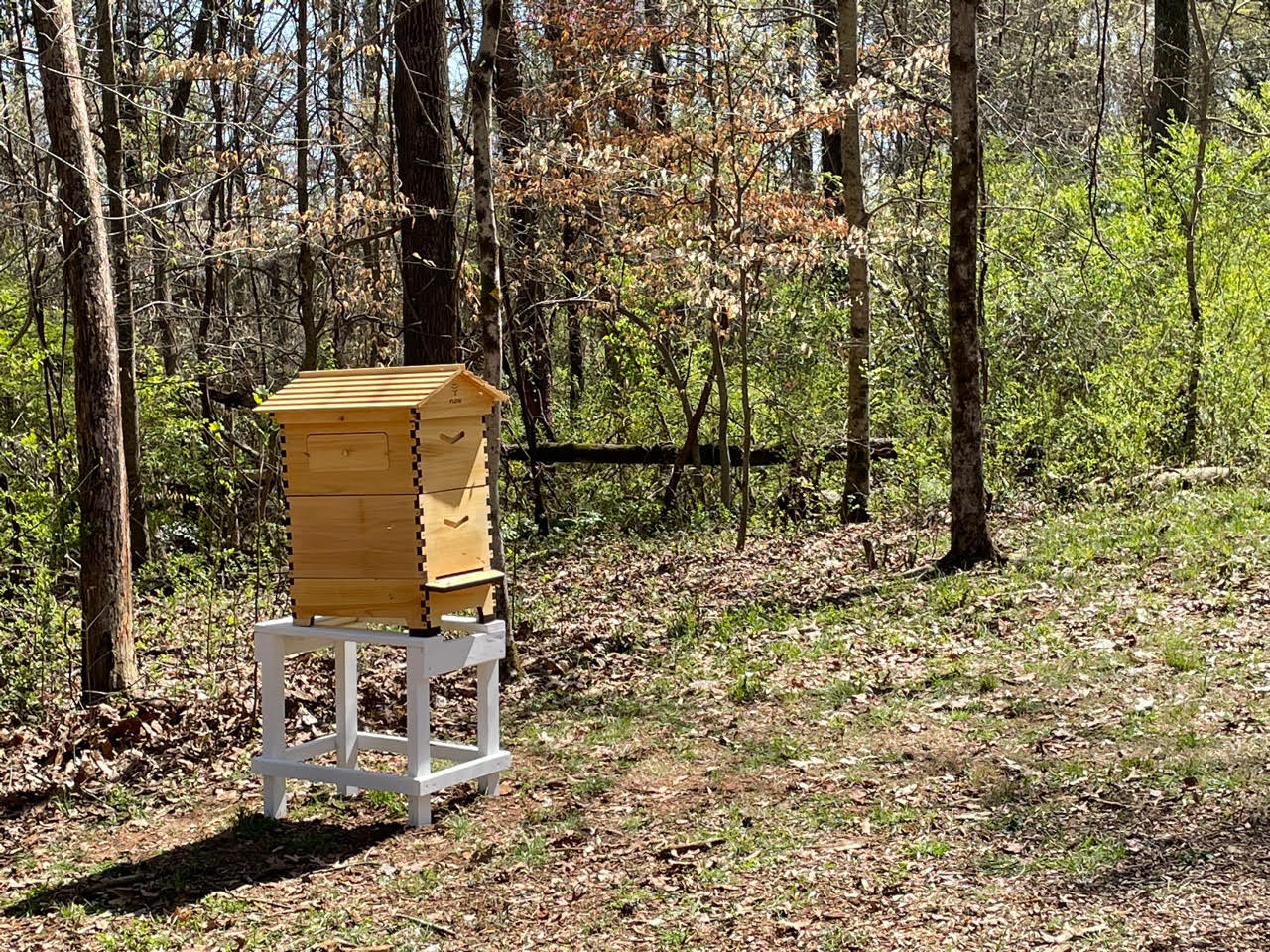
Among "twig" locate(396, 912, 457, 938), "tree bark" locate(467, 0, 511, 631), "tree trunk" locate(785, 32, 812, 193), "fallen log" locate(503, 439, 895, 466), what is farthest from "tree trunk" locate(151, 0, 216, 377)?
"twig" locate(396, 912, 457, 938)

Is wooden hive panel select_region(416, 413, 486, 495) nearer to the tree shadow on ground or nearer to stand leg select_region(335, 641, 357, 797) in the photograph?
stand leg select_region(335, 641, 357, 797)

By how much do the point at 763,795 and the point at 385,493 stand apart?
88.3 inches

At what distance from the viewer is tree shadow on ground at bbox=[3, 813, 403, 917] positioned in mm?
5457

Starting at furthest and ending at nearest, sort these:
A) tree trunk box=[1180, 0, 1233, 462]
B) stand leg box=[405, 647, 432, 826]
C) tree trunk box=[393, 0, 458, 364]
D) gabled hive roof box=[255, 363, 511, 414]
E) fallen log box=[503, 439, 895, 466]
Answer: fallen log box=[503, 439, 895, 466]
tree trunk box=[1180, 0, 1233, 462]
tree trunk box=[393, 0, 458, 364]
stand leg box=[405, 647, 432, 826]
gabled hive roof box=[255, 363, 511, 414]

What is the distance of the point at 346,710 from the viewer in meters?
6.64

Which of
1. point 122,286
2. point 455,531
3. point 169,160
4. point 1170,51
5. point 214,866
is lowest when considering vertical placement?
point 214,866

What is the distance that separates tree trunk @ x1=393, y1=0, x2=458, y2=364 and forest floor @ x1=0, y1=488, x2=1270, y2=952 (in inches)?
126

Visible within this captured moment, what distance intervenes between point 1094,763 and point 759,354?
31.7 feet

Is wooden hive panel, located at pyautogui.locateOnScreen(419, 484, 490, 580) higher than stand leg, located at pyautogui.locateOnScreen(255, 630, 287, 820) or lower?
higher

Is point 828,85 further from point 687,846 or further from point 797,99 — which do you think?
point 687,846

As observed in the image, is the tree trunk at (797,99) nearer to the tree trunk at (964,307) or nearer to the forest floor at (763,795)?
the tree trunk at (964,307)

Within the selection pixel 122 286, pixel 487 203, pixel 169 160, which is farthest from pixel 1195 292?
pixel 169 160

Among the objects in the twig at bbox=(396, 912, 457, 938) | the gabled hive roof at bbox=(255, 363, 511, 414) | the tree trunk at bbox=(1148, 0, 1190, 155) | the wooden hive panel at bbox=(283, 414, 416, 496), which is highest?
the tree trunk at bbox=(1148, 0, 1190, 155)

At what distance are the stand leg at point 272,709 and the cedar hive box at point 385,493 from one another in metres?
0.20
